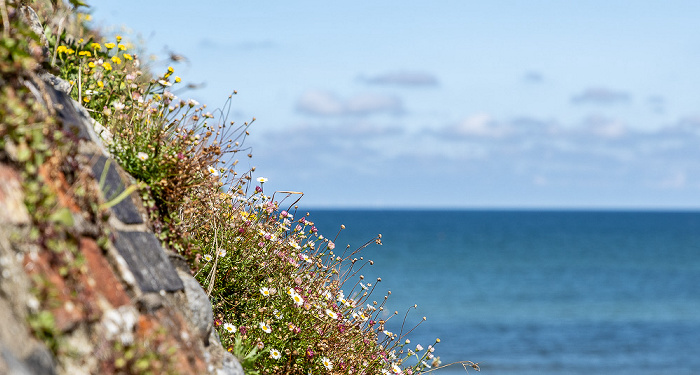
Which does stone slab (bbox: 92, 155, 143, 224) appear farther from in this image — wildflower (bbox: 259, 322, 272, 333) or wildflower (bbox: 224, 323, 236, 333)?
wildflower (bbox: 259, 322, 272, 333)

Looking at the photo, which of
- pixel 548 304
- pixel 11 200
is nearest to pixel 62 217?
pixel 11 200

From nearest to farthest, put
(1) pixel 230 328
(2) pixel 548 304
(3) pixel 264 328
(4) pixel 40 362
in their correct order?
(4) pixel 40 362
(1) pixel 230 328
(3) pixel 264 328
(2) pixel 548 304

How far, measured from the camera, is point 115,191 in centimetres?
385

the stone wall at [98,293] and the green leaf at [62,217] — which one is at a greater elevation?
the green leaf at [62,217]

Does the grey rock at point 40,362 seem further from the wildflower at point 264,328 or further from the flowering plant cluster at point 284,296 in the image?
the wildflower at point 264,328

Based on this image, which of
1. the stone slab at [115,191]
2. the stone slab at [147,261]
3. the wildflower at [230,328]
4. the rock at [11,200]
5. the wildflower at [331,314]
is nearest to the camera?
the rock at [11,200]

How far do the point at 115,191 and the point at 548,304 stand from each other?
118 feet

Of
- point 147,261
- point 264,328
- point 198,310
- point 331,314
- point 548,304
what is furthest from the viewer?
point 548,304

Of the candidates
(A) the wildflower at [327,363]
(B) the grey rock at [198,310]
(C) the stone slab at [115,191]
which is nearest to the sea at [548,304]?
(A) the wildflower at [327,363]

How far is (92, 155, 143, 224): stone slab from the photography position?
3799mm

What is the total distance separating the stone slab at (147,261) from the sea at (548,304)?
2.55 meters

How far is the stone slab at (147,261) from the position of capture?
3.67 meters

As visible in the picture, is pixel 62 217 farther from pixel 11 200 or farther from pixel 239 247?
pixel 239 247

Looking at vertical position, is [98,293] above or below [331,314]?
above
